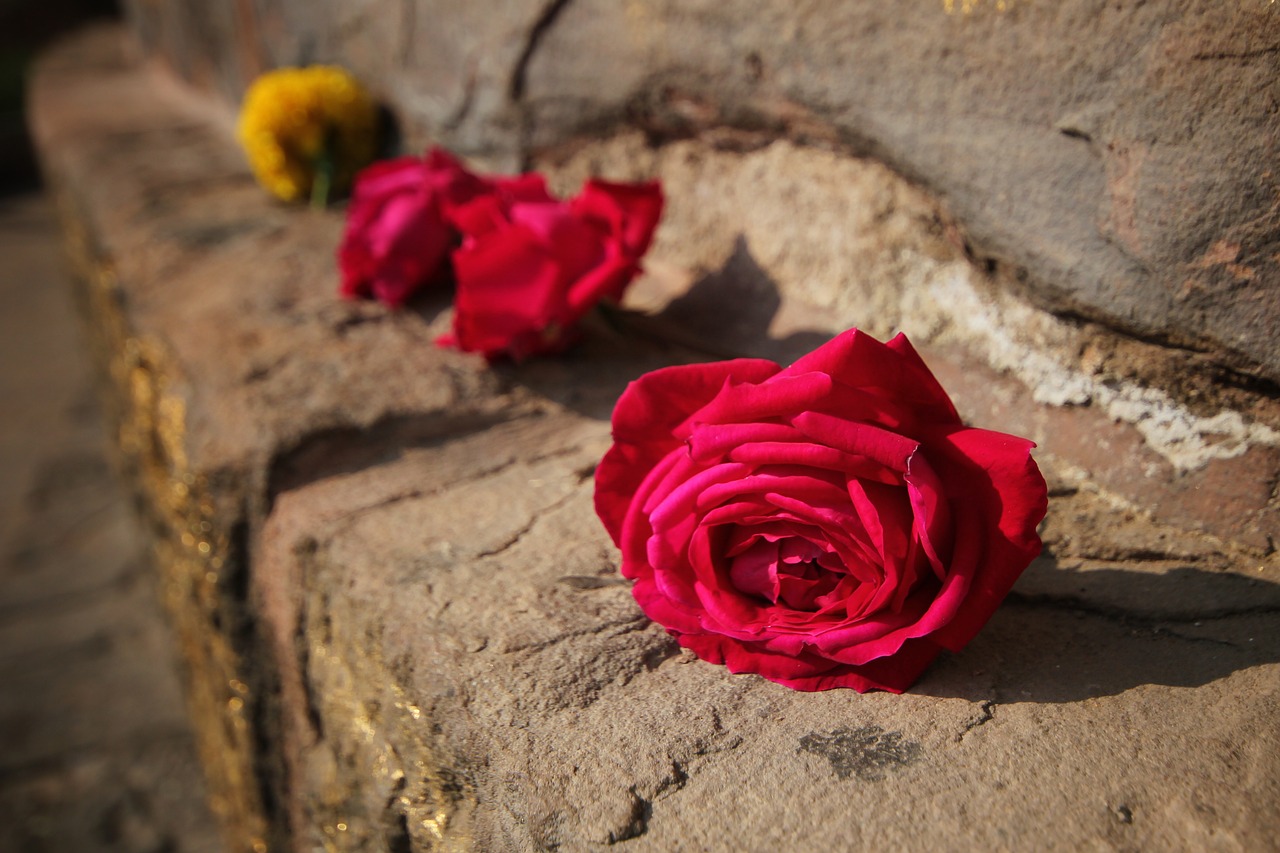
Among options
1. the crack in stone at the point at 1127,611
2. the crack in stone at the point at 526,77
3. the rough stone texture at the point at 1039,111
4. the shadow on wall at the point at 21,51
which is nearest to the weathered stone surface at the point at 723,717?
the crack in stone at the point at 1127,611

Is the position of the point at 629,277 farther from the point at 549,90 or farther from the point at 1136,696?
the point at 1136,696

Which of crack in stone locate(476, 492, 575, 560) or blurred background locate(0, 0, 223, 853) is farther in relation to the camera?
blurred background locate(0, 0, 223, 853)

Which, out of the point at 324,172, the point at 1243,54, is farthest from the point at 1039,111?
the point at 324,172

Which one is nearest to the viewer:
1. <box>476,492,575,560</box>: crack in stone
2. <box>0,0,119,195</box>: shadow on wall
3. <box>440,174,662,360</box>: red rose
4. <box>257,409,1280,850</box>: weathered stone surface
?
<box>257,409,1280,850</box>: weathered stone surface

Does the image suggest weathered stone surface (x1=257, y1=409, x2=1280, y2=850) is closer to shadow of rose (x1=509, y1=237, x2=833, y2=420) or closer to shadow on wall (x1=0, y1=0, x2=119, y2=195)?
shadow of rose (x1=509, y1=237, x2=833, y2=420)

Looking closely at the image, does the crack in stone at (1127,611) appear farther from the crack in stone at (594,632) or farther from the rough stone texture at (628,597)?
the crack in stone at (594,632)

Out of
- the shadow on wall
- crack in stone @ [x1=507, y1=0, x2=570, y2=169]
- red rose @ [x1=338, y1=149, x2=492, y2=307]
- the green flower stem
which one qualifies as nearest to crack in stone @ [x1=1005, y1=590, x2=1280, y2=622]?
red rose @ [x1=338, y1=149, x2=492, y2=307]

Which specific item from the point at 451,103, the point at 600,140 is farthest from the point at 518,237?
the point at 451,103
